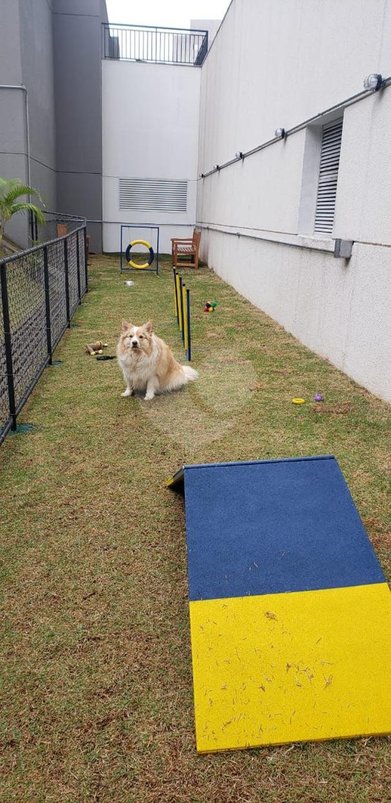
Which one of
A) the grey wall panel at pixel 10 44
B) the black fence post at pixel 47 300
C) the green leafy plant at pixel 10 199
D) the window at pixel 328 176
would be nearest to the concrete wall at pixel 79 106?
the grey wall panel at pixel 10 44

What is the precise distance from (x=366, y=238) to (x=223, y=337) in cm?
294

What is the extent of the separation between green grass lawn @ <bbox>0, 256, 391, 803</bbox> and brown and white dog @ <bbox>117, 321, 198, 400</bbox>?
19 cm

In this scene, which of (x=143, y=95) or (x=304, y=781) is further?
(x=143, y=95)

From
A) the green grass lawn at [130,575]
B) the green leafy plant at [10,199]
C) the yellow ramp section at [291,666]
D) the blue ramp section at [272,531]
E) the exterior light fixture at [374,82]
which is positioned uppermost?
the exterior light fixture at [374,82]

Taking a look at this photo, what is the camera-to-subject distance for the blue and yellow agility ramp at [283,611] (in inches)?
78.0

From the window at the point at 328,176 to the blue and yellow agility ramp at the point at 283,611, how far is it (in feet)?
16.3

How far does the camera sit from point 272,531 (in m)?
2.64

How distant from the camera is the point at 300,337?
772 cm

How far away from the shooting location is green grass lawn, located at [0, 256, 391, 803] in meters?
1.87

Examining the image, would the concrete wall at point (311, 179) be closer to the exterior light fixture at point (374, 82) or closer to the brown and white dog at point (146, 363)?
the exterior light fixture at point (374, 82)

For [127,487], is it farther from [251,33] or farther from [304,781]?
[251,33]

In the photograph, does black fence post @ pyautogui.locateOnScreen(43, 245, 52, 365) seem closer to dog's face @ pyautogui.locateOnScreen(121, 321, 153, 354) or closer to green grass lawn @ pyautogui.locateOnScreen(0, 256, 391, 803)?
green grass lawn @ pyautogui.locateOnScreen(0, 256, 391, 803)

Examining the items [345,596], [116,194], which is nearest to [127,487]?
[345,596]

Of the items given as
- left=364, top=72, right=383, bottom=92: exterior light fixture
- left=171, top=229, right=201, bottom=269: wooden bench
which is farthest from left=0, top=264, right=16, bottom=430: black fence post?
left=171, top=229, right=201, bottom=269: wooden bench
